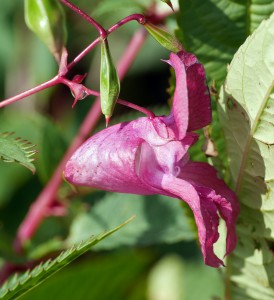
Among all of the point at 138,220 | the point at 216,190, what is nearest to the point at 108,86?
the point at 216,190

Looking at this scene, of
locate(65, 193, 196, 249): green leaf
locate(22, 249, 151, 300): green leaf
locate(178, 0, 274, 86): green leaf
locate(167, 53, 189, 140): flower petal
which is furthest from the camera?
locate(22, 249, 151, 300): green leaf

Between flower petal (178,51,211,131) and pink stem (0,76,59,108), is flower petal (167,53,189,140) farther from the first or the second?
pink stem (0,76,59,108)

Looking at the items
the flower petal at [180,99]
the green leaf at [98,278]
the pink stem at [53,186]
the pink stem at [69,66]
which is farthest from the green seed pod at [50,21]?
the green leaf at [98,278]

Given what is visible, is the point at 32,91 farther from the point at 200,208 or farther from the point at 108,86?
the point at 200,208

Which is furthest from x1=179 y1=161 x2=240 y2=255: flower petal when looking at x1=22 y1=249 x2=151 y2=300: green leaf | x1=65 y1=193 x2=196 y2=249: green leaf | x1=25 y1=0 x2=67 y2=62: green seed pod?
x1=22 y1=249 x2=151 y2=300: green leaf

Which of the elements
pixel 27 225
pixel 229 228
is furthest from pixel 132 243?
pixel 229 228
